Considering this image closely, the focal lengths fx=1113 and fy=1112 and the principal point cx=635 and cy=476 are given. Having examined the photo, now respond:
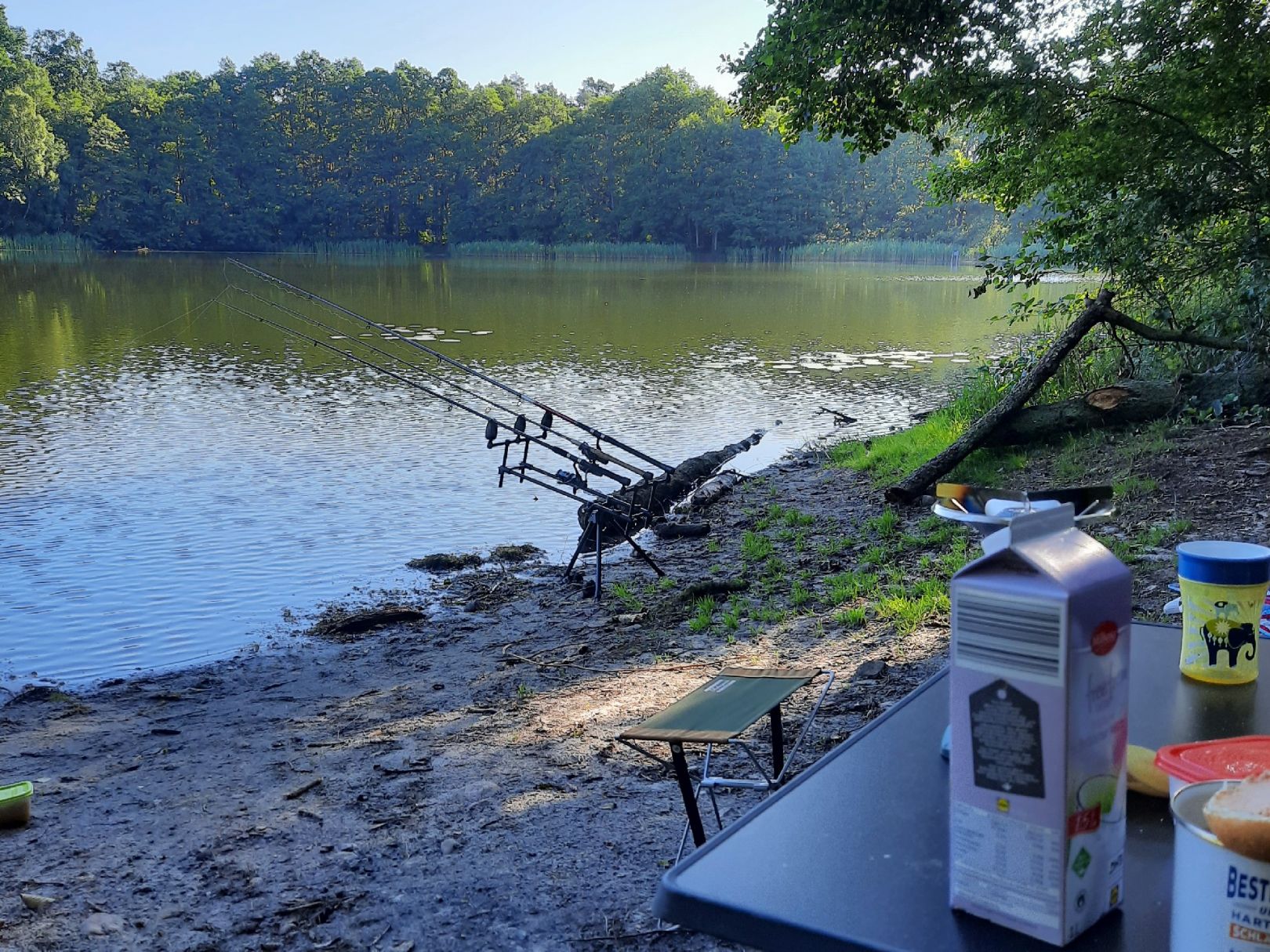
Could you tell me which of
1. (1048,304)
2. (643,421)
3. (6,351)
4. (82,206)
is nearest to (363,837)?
(1048,304)

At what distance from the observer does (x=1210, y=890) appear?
104 centimetres

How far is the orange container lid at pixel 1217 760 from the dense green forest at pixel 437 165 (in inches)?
3180

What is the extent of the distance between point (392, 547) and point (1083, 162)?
21.0ft

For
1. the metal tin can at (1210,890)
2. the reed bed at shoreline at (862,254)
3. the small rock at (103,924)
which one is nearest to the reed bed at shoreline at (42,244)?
the reed bed at shoreline at (862,254)

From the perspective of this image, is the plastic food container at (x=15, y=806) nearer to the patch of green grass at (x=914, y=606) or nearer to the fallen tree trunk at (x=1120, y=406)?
the patch of green grass at (x=914, y=606)

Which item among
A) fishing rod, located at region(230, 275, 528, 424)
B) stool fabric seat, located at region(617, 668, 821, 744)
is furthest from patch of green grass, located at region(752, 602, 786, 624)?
stool fabric seat, located at region(617, 668, 821, 744)

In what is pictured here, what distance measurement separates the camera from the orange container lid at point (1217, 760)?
129 cm

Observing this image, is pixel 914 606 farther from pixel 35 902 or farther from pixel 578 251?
pixel 578 251

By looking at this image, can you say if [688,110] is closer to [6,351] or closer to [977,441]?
[6,351]

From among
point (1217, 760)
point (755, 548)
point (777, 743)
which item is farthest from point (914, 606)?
point (1217, 760)

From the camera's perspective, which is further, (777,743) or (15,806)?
(15,806)

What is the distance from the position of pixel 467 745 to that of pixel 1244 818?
4.34m

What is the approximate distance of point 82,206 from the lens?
70938 mm

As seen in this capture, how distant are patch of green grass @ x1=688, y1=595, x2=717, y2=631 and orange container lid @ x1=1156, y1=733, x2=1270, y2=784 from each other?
17.9 ft
